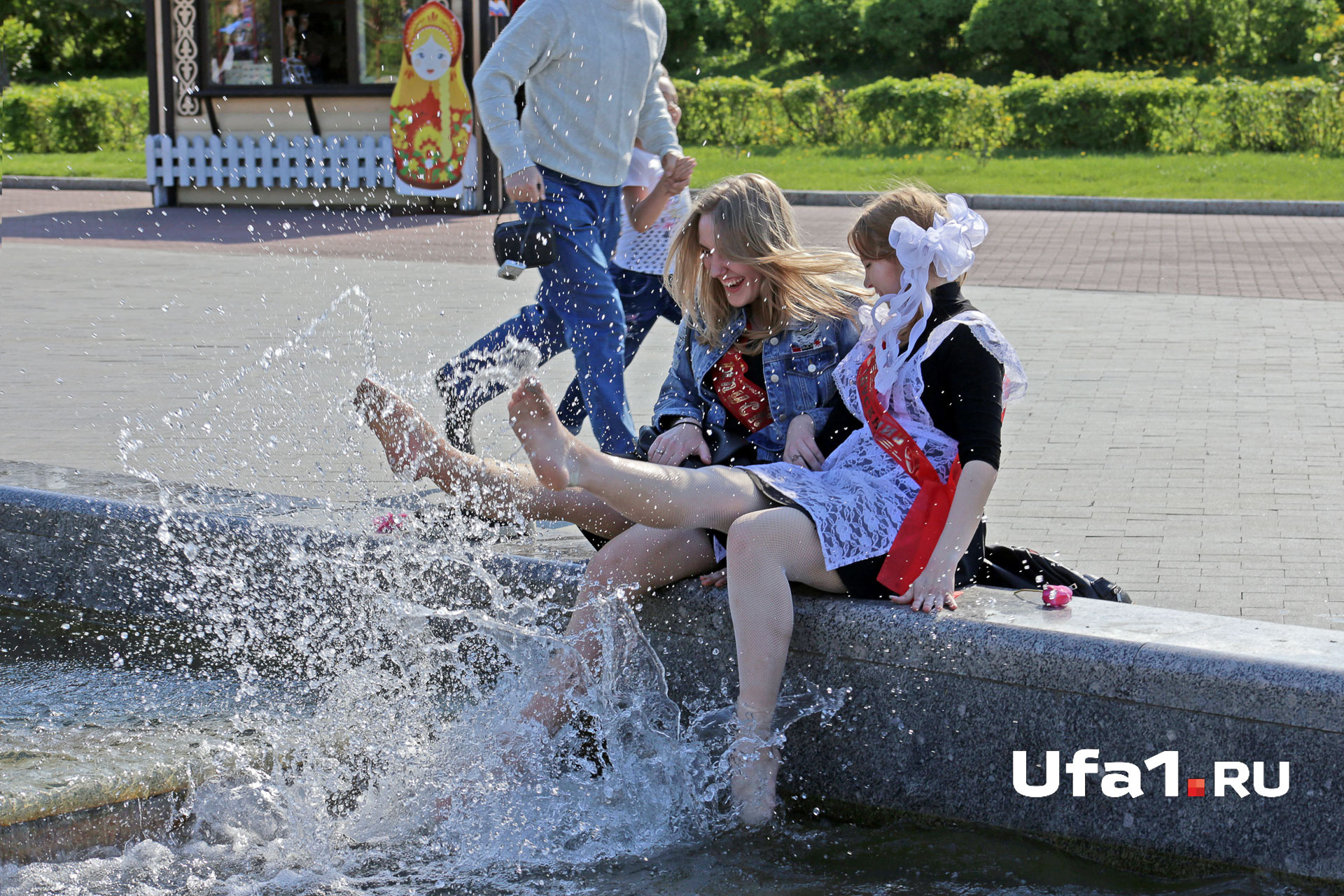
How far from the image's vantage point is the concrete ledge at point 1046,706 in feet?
8.80

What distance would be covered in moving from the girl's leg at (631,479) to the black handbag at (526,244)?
1.71 m

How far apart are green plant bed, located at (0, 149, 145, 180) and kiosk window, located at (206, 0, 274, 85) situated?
Result: 3810mm

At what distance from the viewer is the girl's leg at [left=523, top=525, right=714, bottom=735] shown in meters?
3.22

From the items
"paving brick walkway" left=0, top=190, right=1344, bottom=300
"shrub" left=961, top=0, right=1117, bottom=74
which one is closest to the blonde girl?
"paving brick walkway" left=0, top=190, right=1344, bottom=300

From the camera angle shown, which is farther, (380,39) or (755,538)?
(380,39)

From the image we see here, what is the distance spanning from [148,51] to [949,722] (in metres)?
17.4

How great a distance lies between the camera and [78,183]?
Result: 2075 centimetres

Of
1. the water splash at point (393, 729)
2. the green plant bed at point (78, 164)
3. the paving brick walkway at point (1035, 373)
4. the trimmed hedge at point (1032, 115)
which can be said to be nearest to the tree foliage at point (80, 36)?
the green plant bed at point (78, 164)

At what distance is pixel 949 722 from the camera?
2.99 meters

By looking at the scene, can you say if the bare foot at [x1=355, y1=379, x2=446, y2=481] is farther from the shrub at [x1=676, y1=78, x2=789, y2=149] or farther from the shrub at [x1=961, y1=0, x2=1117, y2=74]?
the shrub at [x1=961, y1=0, x2=1117, y2=74]

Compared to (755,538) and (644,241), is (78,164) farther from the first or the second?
(755,538)

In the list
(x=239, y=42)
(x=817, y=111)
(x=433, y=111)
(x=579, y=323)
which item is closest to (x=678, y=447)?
(x=579, y=323)

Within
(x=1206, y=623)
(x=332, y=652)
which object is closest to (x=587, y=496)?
(x=332, y=652)

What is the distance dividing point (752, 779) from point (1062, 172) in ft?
56.5
